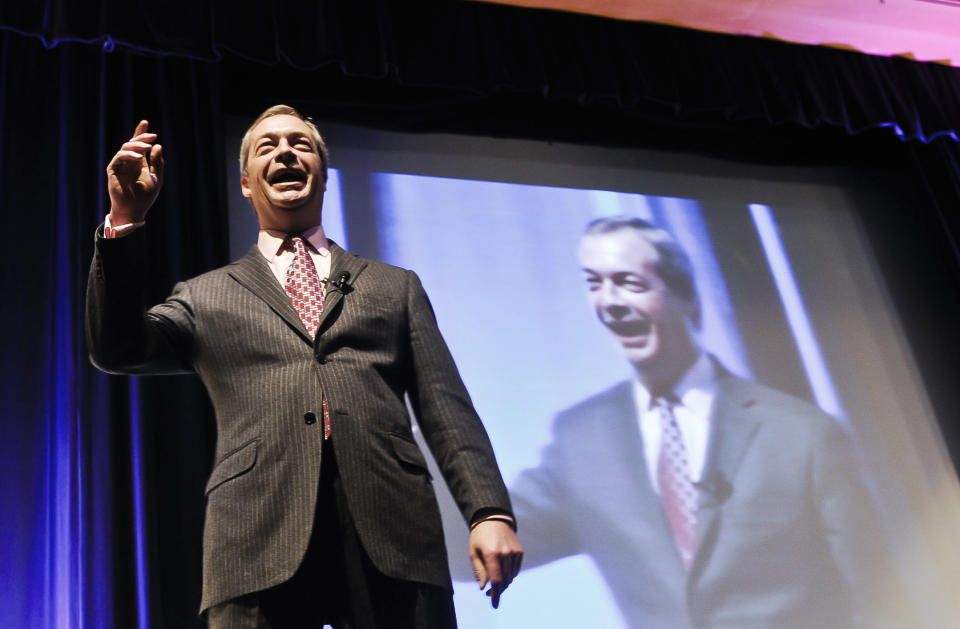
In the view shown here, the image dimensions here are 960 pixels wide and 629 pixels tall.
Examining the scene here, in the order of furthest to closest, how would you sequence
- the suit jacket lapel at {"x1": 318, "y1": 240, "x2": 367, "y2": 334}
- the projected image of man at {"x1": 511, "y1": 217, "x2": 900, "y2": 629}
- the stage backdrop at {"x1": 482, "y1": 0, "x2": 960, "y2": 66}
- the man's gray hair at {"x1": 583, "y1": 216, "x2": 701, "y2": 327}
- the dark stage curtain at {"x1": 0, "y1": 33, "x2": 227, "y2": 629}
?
the stage backdrop at {"x1": 482, "y1": 0, "x2": 960, "y2": 66} → the man's gray hair at {"x1": 583, "y1": 216, "x2": 701, "y2": 327} → the projected image of man at {"x1": 511, "y1": 217, "x2": 900, "y2": 629} → the dark stage curtain at {"x1": 0, "y1": 33, "x2": 227, "y2": 629} → the suit jacket lapel at {"x1": 318, "y1": 240, "x2": 367, "y2": 334}

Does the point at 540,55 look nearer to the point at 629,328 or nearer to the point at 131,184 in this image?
the point at 629,328

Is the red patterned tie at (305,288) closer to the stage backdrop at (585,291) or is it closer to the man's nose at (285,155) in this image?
the man's nose at (285,155)

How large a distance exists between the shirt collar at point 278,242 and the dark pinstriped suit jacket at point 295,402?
0.04 meters

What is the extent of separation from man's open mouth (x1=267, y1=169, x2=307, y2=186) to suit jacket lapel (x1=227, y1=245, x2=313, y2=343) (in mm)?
150

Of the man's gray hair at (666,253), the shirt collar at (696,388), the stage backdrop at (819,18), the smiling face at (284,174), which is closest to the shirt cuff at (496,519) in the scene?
the smiling face at (284,174)

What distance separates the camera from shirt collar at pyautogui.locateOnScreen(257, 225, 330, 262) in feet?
5.26

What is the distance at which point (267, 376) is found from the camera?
4.52 ft

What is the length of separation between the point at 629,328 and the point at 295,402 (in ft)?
6.44

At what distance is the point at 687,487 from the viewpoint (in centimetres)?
290

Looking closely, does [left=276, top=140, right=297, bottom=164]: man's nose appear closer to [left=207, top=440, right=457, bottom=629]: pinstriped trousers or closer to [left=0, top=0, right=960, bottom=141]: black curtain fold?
[left=207, top=440, right=457, bottom=629]: pinstriped trousers

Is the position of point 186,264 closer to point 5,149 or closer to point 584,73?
point 5,149

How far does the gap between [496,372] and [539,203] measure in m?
0.73

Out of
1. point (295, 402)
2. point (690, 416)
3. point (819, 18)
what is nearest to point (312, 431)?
point (295, 402)

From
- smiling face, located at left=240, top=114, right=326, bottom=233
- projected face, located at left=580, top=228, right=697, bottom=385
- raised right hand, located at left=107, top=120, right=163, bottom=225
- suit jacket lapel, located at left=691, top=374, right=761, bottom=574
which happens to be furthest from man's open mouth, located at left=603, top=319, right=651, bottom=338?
raised right hand, located at left=107, top=120, right=163, bottom=225
